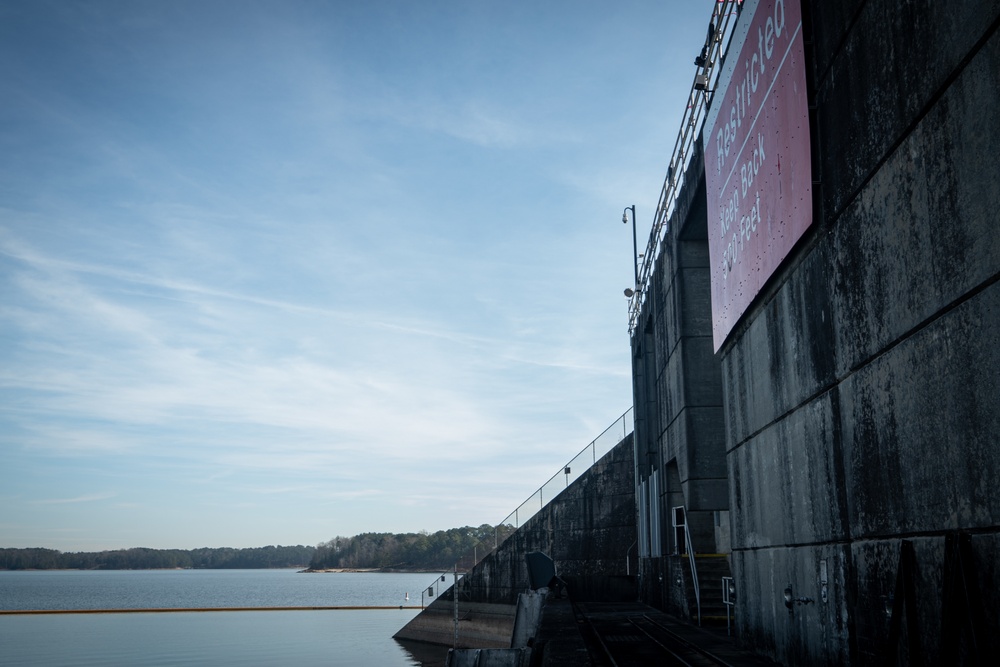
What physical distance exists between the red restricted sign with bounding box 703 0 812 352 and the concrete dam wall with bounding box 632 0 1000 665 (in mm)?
167

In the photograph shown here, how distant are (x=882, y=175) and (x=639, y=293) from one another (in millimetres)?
22523

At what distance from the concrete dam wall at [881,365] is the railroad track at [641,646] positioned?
3.46ft

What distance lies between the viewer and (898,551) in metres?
8.21

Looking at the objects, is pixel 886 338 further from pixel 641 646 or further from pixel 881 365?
pixel 641 646

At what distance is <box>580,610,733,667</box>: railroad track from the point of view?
42.1 feet

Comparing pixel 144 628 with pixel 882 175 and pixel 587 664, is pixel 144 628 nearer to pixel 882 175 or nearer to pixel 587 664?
pixel 587 664

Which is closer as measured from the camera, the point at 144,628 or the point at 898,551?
the point at 898,551

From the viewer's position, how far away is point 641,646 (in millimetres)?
14867

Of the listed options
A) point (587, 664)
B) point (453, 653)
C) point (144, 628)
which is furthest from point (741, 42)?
point (144, 628)

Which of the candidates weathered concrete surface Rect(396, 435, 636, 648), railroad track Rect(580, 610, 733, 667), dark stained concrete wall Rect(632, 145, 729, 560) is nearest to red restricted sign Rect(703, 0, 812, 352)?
dark stained concrete wall Rect(632, 145, 729, 560)

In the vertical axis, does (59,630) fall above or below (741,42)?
below

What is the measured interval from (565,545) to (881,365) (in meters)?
29.9

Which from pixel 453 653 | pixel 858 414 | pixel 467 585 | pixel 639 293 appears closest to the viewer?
pixel 858 414

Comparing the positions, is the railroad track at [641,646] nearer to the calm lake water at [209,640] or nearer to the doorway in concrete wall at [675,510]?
the doorway in concrete wall at [675,510]
